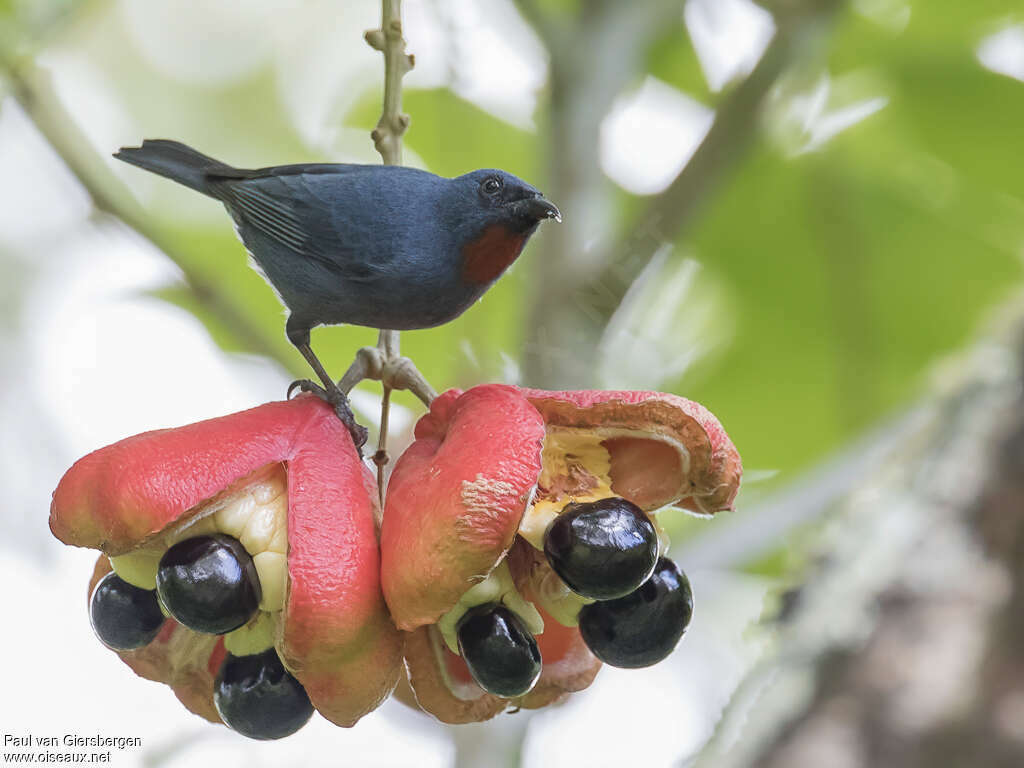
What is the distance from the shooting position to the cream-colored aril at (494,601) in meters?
1.65

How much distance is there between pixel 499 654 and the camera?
1.60 meters

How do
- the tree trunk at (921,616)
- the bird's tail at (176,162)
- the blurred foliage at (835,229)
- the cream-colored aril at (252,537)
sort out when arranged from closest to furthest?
the cream-colored aril at (252,537) → the bird's tail at (176,162) → the tree trunk at (921,616) → the blurred foliage at (835,229)

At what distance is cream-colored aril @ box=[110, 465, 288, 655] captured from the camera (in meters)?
1.62

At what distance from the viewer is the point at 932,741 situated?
3346 mm

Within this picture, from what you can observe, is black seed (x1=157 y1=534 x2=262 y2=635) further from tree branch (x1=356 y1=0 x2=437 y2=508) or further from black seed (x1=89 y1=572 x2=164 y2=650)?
tree branch (x1=356 y1=0 x2=437 y2=508)

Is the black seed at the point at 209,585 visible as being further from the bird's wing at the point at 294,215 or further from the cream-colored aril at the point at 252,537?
the bird's wing at the point at 294,215

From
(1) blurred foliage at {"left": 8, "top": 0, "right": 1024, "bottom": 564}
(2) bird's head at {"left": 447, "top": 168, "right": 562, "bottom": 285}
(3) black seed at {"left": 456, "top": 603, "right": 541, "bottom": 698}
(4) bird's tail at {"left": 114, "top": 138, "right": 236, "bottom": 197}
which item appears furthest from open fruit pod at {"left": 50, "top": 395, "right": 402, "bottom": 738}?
(1) blurred foliage at {"left": 8, "top": 0, "right": 1024, "bottom": 564}

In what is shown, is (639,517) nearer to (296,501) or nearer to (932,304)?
(296,501)

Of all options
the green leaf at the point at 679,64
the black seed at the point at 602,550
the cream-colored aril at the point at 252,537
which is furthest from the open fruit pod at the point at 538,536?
the green leaf at the point at 679,64

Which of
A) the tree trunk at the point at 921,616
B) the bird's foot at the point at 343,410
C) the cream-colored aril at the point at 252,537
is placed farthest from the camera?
the tree trunk at the point at 921,616

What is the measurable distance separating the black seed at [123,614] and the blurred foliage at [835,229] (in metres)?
1.74

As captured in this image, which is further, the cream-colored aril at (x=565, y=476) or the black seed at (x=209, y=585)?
the cream-colored aril at (x=565, y=476)

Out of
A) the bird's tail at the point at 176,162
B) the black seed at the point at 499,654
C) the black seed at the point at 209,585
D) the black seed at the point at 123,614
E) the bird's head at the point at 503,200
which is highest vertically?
the bird's head at the point at 503,200

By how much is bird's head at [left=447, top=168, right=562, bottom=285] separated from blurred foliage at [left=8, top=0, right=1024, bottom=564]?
1.13m
